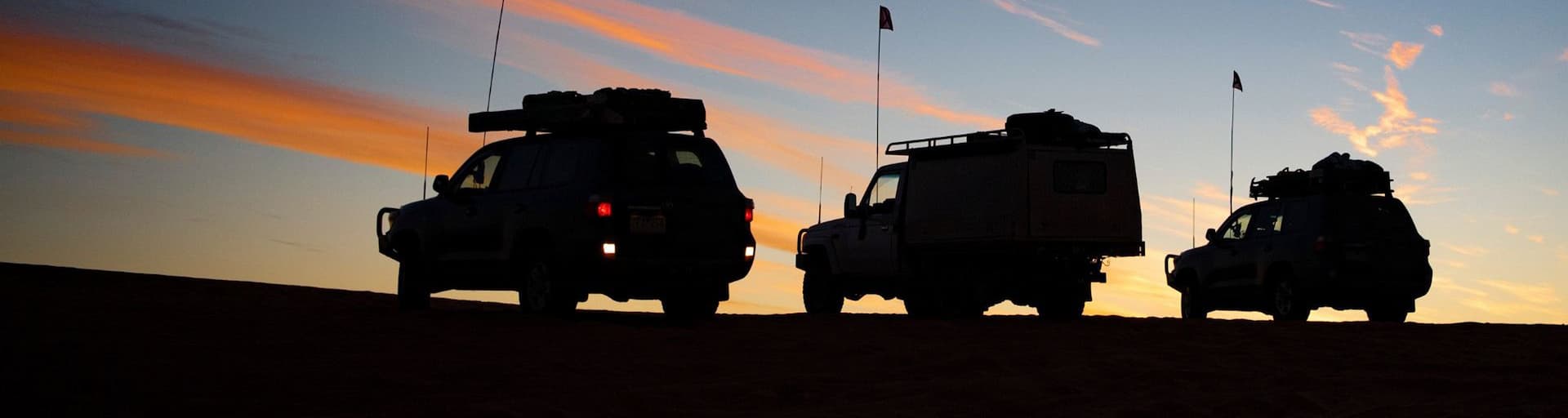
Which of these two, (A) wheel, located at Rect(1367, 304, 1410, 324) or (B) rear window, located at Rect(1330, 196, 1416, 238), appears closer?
(B) rear window, located at Rect(1330, 196, 1416, 238)

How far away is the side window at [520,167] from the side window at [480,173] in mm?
Answer: 208

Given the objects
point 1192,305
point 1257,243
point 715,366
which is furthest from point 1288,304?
point 715,366

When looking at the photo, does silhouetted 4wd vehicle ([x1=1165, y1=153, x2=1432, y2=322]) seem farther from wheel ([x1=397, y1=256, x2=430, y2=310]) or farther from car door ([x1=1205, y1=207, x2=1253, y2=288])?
wheel ([x1=397, y1=256, x2=430, y2=310])

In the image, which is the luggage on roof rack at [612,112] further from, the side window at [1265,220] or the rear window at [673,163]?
the side window at [1265,220]

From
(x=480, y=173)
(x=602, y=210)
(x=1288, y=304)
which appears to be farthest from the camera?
(x=1288, y=304)

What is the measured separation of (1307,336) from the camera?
1648 centimetres

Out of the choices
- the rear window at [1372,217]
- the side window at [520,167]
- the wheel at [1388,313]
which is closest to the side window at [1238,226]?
the rear window at [1372,217]

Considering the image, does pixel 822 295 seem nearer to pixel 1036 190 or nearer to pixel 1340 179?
pixel 1036 190

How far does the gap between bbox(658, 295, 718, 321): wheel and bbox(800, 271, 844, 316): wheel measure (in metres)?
5.55

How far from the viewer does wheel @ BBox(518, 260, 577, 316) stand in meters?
16.4

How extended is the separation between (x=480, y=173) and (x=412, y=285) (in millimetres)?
1772

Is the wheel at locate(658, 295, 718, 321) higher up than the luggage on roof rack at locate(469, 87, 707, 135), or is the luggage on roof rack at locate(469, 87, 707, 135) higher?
the luggage on roof rack at locate(469, 87, 707, 135)

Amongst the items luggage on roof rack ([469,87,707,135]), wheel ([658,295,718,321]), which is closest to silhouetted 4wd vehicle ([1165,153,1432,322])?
wheel ([658,295,718,321])

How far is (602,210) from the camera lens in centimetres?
1602
